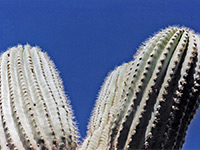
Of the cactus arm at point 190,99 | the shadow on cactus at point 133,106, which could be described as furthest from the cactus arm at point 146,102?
the cactus arm at point 190,99

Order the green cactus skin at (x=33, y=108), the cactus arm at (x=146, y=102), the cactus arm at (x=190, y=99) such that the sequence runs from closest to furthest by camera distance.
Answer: the cactus arm at (x=146, y=102), the cactus arm at (x=190, y=99), the green cactus skin at (x=33, y=108)

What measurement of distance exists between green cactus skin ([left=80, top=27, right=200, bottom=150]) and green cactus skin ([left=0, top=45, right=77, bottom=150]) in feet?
1.73

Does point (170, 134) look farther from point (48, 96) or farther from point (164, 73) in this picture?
point (48, 96)

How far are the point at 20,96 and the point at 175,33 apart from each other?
1624 millimetres

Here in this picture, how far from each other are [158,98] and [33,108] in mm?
1173

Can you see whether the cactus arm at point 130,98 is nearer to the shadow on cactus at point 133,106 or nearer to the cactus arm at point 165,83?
the shadow on cactus at point 133,106

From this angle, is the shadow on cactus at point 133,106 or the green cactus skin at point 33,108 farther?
the green cactus skin at point 33,108

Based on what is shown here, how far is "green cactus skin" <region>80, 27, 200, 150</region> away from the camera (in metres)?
2.72

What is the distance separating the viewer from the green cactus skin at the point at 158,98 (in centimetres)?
272

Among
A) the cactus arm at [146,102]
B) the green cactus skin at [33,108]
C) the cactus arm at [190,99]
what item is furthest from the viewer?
the green cactus skin at [33,108]

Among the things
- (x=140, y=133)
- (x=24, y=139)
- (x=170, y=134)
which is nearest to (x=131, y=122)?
(x=140, y=133)

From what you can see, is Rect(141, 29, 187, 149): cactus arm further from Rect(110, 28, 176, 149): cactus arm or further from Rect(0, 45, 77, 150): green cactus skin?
Rect(0, 45, 77, 150): green cactus skin

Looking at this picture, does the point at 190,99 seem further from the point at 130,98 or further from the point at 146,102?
the point at 130,98

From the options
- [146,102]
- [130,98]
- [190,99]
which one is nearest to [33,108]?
[130,98]
